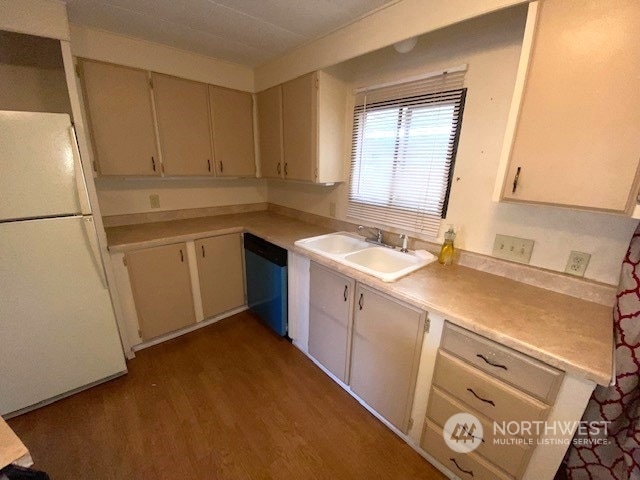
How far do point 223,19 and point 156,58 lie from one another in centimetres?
79

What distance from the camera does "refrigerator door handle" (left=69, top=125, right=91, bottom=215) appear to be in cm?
134

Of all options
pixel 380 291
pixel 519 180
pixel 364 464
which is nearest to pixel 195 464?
pixel 364 464

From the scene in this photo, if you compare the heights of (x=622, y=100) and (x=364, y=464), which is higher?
(x=622, y=100)

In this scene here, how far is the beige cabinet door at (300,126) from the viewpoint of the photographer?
1912 millimetres

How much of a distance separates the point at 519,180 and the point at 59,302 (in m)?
2.43

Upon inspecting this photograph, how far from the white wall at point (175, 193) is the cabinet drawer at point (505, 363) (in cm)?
245

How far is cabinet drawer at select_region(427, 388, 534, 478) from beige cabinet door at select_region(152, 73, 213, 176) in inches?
94.5

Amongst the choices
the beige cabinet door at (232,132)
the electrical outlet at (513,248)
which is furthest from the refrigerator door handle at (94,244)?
the electrical outlet at (513,248)

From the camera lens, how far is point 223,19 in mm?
1596

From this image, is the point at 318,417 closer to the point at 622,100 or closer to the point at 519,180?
the point at 519,180

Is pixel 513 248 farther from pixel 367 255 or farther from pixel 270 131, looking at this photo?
pixel 270 131

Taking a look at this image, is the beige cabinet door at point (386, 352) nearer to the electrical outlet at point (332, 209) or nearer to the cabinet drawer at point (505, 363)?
the cabinet drawer at point (505, 363)

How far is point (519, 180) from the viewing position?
107 centimetres

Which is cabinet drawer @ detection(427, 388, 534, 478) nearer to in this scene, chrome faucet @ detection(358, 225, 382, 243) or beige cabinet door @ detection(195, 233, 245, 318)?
chrome faucet @ detection(358, 225, 382, 243)
